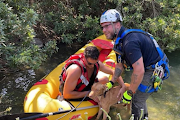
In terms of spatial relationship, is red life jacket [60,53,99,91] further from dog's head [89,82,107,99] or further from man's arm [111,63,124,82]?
man's arm [111,63,124,82]

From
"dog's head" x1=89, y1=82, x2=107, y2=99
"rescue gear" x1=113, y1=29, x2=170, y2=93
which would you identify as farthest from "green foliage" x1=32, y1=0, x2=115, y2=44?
"rescue gear" x1=113, y1=29, x2=170, y2=93

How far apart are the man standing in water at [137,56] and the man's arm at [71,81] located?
83 centimetres

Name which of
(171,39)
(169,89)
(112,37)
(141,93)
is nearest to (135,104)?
(141,93)

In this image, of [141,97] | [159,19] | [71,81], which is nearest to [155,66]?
[141,97]

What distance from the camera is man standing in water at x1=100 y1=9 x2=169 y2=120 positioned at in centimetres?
280

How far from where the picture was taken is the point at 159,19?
6871 mm

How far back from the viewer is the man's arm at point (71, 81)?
348cm

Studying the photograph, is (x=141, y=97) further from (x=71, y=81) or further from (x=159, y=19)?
(x=159, y=19)

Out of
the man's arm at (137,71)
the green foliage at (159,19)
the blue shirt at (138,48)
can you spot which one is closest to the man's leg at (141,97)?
the blue shirt at (138,48)

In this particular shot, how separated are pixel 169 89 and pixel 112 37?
3490 millimetres

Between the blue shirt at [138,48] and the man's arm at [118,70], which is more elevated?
the blue shirt at [138,48]

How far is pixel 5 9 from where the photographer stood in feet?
14.4

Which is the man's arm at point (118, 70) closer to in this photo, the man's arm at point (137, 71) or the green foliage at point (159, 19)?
the man's arm at point (137, 71)

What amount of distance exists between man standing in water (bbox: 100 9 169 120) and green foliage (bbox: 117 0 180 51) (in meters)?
3.78
